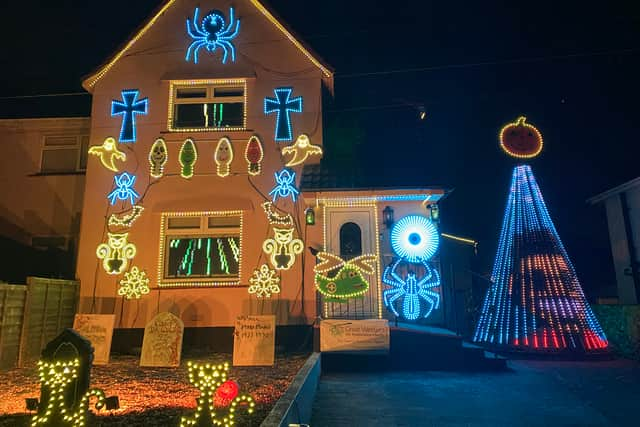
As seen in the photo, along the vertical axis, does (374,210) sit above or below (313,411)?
above

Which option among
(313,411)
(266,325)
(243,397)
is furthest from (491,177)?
(243,397)

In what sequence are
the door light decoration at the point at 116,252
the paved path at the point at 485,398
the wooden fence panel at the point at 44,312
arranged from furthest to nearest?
the door light decoration at the point at 116,252, the wooden fence panel at the point at 44,312, the paved path at the point at 485,398

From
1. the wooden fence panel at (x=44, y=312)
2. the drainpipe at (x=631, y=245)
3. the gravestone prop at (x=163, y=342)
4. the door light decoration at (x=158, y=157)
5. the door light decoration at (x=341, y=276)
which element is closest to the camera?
the gravestone prop at (x=163, y=342)

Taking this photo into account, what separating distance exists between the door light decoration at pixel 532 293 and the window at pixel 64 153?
11719mm

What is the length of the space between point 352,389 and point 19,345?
6.47 m

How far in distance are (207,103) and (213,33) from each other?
1.98 metres

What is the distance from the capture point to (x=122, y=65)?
1072 centimetres

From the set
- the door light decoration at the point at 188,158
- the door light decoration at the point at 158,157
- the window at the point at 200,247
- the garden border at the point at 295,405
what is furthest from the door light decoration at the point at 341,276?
the door light decoration at the point at 158,157

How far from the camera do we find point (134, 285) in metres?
9.47

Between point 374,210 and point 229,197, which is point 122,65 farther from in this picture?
point 374,210

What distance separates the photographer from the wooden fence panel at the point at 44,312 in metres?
7.90

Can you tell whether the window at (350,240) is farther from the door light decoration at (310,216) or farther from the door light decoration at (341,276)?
the door light decoration at (310,216)

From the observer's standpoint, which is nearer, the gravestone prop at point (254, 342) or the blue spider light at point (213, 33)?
the gravestone prop at point (254, 342)

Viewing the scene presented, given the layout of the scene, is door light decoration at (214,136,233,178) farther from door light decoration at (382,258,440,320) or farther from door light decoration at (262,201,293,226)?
door light decoration at (382,258,440,320)
